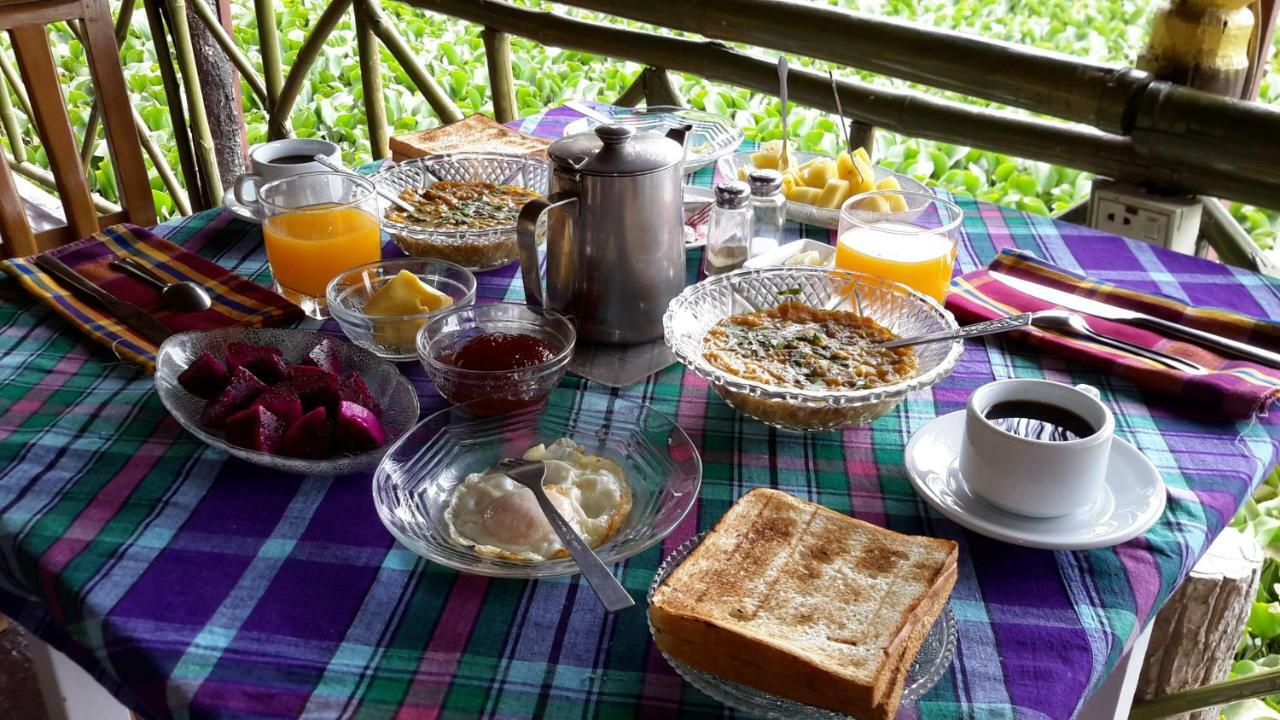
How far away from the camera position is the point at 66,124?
1.83 meters

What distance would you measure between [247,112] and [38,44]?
3.20 meters

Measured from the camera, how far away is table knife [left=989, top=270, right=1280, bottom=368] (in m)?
1.14

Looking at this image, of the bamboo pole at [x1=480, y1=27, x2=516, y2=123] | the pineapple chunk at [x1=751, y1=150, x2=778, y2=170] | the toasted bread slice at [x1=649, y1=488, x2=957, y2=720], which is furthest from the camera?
the bamboo pole at [x1=480, y1=27, x2=516, y2=123]

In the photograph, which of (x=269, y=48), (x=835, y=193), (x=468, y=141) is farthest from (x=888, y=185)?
(x=269, y=48)

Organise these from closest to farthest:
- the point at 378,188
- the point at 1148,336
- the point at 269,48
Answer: the point at 1148,336 → the point at 378,188 → the point at 269,48

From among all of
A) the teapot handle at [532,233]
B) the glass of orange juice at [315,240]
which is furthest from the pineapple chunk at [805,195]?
the glass of orange juice at [315,240]

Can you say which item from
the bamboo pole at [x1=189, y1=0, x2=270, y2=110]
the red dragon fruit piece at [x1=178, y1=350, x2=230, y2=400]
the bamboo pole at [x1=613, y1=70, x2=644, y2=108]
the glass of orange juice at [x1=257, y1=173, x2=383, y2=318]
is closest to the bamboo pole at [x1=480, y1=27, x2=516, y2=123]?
the bamboo pole at [x1=613, y1=70, x2=644, y2=108]

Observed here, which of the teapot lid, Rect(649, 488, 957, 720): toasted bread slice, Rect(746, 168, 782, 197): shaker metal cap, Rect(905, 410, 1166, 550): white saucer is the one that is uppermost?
the teapot lid

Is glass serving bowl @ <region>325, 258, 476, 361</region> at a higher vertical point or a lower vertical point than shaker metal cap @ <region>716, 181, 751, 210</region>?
lower

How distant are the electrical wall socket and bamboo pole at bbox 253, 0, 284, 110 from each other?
207 cm

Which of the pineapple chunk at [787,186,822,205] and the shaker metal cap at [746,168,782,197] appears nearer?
the shaker metal cap at [746,168,782,197]

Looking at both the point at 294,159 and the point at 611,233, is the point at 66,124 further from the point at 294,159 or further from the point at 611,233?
the point at 611,233

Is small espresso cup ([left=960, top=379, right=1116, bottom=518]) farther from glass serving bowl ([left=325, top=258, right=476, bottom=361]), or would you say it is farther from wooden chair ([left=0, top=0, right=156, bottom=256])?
wooden chair ([left=0, top=0, right=156, bottom=256])

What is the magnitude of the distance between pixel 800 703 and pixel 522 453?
1.27 ft
